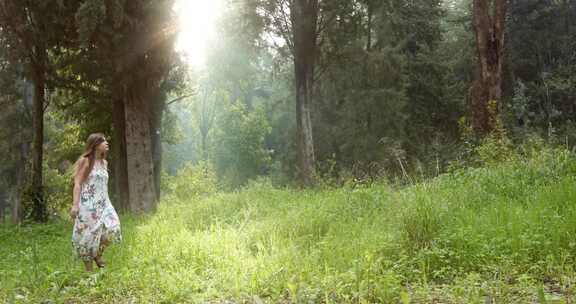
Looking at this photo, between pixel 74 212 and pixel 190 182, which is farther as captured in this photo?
pixel 190 182

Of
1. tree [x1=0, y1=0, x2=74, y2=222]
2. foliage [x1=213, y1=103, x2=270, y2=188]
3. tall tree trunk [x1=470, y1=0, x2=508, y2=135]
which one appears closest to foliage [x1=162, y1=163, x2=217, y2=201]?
foliage [x1=213, y1=103, x2=270, y2=188]

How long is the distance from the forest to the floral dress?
0.40 m

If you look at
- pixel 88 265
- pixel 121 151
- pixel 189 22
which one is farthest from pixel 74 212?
pixel 121 151

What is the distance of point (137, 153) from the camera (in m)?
15.6

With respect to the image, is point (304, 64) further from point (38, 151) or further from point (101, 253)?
point (101, 253)

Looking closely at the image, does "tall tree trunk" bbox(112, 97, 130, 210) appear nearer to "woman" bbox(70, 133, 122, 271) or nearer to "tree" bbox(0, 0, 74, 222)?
"tree" bbox(0, 0, 74, 222)

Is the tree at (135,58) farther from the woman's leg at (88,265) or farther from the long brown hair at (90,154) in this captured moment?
the woman's leg at (88,265)

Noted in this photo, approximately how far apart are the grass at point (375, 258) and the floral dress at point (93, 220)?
13.9 inches

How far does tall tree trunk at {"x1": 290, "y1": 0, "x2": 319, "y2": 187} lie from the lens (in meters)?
19.4

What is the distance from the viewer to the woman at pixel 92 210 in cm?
712

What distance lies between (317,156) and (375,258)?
24431mm

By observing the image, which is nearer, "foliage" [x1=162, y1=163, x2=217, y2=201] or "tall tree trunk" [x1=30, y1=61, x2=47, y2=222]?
"tall tree trunk" [x1=30, y1=61, x2=47, y2=222]

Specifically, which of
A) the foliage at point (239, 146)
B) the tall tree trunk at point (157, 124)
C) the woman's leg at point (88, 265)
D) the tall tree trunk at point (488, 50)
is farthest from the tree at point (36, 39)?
the foliage at point (239, 146)

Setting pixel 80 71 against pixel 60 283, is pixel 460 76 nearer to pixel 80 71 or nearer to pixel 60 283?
pixel 80 71
